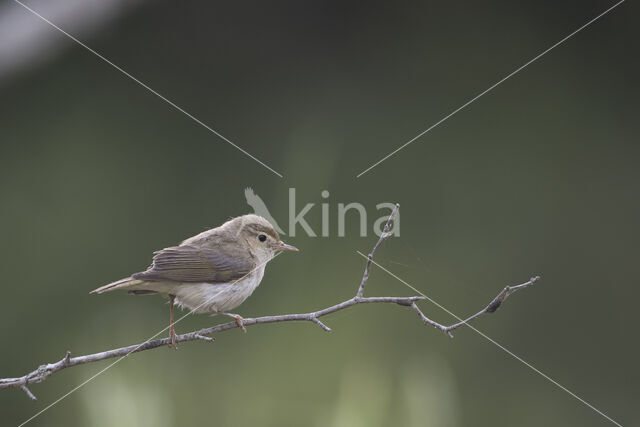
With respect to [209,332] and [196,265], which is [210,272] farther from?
[209,332]

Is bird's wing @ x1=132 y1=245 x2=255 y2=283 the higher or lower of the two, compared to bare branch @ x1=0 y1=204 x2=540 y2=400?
higher

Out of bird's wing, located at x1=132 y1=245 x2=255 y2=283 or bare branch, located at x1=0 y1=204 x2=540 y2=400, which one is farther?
bird's wing, located at x1=132 y1=245 x2=255 y2=283

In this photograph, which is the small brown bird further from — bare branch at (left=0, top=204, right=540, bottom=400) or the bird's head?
bare branch at (left=0, top=204, right=540, bottom=400)

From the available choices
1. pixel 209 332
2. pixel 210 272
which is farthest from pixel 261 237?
pixel 209 332

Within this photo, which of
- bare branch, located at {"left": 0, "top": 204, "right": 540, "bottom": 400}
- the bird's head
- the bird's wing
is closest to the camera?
bare branch, located at {"left": 0, "top": 204, "right": 540, "bottom": 400}

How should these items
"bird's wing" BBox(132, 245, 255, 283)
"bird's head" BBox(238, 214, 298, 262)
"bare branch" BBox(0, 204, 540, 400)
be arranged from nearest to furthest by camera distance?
"bare branch" BBox(0, 204, 540, 400), "bird's wing" BBox(132, 245, 255, 283), "bird's head" BBox(238, 214, 298, 262)

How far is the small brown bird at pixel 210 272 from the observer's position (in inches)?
105

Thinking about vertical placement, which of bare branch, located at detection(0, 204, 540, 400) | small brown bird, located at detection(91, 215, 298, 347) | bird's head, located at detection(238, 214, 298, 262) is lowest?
bare branch, located at detection(0, 204, 540, 400)

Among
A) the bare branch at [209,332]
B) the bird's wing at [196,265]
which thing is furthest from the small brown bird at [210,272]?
the bare branch at [209,332]

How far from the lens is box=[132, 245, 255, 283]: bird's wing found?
2.66m

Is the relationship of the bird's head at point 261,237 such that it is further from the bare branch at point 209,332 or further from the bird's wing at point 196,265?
the bare branch at point 209,332

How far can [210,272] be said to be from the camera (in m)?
2.84

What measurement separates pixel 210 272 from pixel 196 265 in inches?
2.4

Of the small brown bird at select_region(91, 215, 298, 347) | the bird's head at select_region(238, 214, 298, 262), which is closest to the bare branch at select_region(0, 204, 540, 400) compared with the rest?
the small brown bird at select_region(91, 215, 298, 347)
